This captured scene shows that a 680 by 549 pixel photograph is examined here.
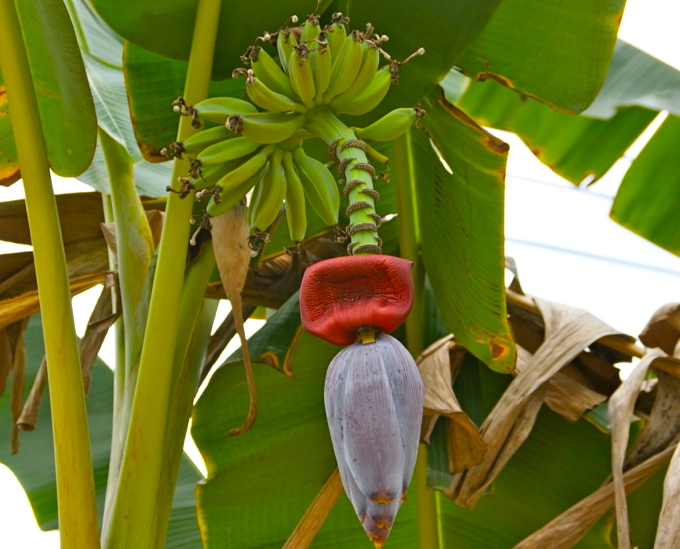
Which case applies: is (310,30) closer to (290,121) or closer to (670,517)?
(290,121)

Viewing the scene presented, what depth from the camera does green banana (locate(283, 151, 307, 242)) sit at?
76 cm

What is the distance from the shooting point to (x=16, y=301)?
908 mm

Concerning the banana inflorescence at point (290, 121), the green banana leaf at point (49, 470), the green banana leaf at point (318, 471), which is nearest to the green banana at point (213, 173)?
the banana inflorescence at point (290, 121)

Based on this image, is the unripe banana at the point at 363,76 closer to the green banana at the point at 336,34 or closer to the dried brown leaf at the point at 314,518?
the green banana at the point at 336,34

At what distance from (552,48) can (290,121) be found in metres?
0.35

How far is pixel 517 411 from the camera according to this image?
3.23 ft

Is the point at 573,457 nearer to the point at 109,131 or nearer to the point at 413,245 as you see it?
the point at 413,245

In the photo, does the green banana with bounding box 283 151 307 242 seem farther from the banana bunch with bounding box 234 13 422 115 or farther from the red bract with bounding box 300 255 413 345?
the red bract with bounding box 300 255 413 345

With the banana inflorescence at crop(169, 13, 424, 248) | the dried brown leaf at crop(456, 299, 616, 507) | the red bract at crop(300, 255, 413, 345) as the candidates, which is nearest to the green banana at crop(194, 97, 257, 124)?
the banana inflorescence at crop(169, 13, 424, 248)

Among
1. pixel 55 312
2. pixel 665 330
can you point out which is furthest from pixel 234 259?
pixel 665 330

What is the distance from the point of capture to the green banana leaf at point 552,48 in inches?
34.9

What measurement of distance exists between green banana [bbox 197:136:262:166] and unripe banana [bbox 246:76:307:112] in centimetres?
3

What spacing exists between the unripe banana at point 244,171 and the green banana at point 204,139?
0.03m

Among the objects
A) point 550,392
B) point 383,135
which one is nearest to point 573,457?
point 550,392
